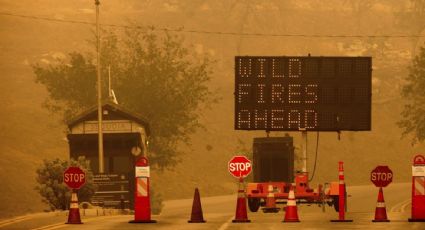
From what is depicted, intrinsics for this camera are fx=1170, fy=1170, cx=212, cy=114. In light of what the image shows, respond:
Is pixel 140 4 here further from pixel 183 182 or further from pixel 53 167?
pixel 53 167

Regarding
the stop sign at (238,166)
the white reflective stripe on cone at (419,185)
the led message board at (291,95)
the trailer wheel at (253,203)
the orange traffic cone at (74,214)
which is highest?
the led message board at (291,95)

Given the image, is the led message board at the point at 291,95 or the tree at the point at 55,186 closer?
the tree at the point at 55,186

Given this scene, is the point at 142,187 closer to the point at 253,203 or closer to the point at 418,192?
the point at 418,192

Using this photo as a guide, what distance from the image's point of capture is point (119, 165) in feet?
158

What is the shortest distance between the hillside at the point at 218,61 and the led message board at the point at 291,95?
27.2 meters

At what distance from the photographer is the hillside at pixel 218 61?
3250 inches

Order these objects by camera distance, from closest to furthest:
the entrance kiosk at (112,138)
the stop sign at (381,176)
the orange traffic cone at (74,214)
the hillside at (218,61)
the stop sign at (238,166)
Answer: the orange traffic cone at (74,214) → the stop sign at (381,176) → the stop sign at (238,166) → the entrance kiosk at (112,138) → the hillside at (218,61)

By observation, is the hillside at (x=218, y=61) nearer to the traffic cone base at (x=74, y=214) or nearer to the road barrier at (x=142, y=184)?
the traffic cone base at (x=74, y=214)

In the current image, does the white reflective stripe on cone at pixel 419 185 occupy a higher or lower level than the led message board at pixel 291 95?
lower

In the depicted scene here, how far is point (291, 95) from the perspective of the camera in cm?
3656

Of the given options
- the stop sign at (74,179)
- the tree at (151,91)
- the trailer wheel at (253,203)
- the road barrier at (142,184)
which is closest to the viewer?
the road barrier at (142,184)

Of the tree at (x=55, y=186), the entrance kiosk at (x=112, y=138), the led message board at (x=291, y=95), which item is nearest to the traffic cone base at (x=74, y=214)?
the tree at (x=55, y=186)

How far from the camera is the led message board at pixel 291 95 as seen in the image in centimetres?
3644

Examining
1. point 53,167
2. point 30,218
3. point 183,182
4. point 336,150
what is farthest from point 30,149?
point 30,218
